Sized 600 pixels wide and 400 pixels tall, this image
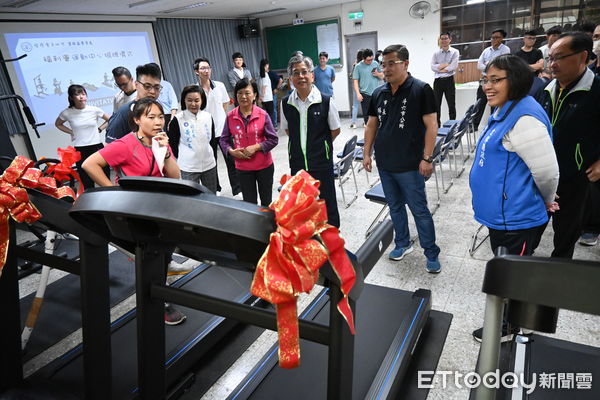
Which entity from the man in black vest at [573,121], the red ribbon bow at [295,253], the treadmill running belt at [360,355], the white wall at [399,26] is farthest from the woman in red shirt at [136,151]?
the white wall at [399,26]

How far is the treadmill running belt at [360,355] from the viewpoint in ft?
5.68

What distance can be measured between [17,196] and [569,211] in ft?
9.03

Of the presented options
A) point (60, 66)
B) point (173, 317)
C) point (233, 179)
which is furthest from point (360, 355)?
point (60, 66)

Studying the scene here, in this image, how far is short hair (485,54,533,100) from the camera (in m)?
1.80

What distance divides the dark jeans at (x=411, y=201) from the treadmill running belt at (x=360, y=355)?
58 cm

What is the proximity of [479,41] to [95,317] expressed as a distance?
916cm

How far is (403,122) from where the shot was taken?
258cm

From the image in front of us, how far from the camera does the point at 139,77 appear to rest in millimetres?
2803

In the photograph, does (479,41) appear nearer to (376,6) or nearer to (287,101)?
(376,6)

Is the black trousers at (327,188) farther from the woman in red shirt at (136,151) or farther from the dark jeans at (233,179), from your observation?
the dark jeans at (233,179)

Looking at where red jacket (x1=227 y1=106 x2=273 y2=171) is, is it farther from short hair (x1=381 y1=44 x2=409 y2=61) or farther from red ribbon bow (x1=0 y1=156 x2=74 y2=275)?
red ribbon bow (x1=0 y1=156 x2=74 y2=275)

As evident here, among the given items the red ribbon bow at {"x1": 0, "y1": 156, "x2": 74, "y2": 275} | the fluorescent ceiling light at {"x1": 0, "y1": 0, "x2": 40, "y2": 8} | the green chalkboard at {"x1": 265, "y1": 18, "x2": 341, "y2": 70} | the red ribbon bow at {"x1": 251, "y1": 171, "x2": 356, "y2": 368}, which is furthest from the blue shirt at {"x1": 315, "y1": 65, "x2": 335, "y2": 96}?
the red ribbon bow at {"x1": 251, "y1": 171, "x2": 356, "y2": 368}

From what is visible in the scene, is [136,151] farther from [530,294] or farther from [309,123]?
[530,294]

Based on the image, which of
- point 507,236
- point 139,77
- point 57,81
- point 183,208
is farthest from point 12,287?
point 57,81
